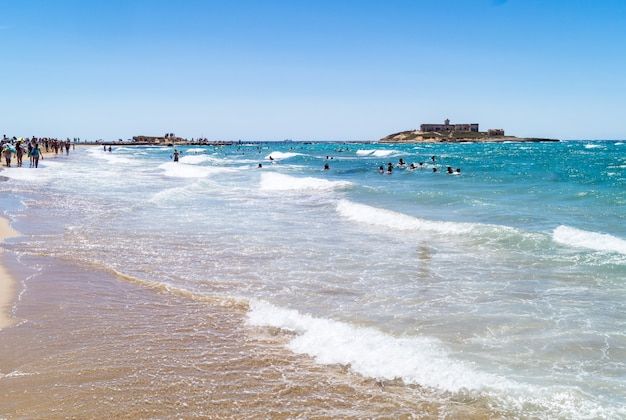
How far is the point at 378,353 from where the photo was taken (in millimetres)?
6078

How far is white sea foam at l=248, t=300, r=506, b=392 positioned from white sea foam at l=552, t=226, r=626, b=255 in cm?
750

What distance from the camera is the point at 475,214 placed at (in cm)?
1852

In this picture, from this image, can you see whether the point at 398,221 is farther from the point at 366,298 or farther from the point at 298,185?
the point at 298,185

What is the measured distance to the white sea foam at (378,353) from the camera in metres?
5.47

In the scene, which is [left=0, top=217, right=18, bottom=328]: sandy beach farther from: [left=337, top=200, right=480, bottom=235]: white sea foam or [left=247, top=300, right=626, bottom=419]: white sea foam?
[left=337, top=200, right=480, bottom=235]: white sea foam

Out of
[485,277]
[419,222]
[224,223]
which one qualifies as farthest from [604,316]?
[224,223]

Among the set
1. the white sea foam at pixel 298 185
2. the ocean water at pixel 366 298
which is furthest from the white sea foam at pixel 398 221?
the white sea foam at pixel 298 185

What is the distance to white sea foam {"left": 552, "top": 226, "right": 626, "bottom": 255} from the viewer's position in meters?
12.2

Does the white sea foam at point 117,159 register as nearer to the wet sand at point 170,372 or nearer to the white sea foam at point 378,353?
the wet sand at point 170,372

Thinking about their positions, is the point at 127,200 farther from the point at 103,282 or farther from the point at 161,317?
the point at 161,317

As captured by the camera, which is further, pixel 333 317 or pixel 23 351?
pixel 333 317

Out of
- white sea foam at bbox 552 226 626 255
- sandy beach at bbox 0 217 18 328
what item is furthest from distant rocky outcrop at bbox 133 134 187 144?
sandy beach at bbox 0 217 18 328

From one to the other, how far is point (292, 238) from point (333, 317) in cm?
627

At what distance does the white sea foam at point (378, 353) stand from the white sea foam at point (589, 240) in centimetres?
750
